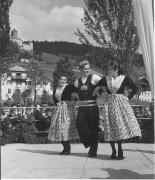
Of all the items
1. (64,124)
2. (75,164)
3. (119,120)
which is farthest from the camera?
(64,124)

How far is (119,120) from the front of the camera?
5.66m

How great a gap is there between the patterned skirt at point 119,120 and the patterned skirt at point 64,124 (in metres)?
0.81

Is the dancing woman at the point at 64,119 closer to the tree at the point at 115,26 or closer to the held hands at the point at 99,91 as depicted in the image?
the held hands at the point at 99,91

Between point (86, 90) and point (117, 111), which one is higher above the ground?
point (86, 90)

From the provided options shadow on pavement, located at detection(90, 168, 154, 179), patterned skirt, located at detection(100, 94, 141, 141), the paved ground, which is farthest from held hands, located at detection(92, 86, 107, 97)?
shadow on pavement, located at detection(90, 168, 154, 179)

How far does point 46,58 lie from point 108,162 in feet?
394

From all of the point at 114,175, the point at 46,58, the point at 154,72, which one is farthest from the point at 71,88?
the point at 46,58

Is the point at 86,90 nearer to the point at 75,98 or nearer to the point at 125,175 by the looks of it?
the point at 75,98

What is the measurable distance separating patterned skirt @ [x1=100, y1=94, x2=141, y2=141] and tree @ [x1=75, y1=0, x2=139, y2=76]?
10.4m

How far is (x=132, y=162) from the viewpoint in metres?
5.51

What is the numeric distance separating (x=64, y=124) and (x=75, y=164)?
1031 millimetres

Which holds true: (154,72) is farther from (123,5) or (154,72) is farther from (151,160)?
(123,5)

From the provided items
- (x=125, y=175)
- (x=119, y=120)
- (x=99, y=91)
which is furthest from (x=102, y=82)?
(x=125, y=175)

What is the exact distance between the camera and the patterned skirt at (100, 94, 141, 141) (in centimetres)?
564
